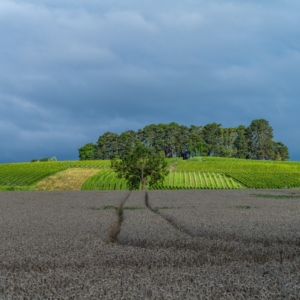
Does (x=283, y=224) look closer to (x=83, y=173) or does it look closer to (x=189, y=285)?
(x=189, y=285)

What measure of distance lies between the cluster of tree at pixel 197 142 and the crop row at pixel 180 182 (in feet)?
237

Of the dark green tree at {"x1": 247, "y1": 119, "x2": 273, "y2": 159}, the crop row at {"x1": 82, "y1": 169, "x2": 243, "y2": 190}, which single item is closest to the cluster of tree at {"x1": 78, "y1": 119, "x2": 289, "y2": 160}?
the dark green tree at {"x1": 247, "y1": 119, "x2": 273, "y2": 159}

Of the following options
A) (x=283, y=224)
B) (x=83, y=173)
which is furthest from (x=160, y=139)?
(x=283, y=224)

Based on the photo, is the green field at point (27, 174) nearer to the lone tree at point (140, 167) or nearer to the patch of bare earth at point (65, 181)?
the patch of bare earth at point (65, 181)

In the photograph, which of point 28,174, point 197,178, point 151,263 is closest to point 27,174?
point 28,174

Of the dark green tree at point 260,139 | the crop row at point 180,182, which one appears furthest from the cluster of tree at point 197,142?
the crop row at point 180,182

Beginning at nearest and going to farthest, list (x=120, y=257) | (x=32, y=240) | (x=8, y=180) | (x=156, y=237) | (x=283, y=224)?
(x=120, y=257), (x=32, y=240), (x=156, y=237), (x=283, y=224), (x=8, y=180)

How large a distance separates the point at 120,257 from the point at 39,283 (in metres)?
2.41

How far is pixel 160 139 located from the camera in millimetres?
166000

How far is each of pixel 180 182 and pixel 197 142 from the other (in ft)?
295

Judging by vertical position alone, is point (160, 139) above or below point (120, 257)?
above

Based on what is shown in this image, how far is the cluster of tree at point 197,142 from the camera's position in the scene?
155375 millimetres

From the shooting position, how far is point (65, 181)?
79.1m

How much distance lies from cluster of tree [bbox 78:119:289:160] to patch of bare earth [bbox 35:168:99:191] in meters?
66.7
